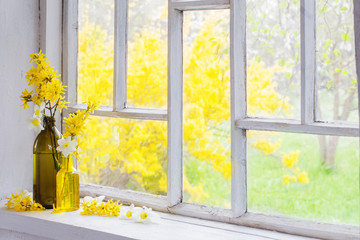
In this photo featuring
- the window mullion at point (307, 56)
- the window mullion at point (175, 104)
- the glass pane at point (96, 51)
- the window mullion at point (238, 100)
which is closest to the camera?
the window mullion at point (307, 56)

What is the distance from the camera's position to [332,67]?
1527mm

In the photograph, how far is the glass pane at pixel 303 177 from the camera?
150cm

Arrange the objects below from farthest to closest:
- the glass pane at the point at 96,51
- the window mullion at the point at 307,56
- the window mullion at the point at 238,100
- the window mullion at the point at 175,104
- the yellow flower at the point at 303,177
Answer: the glass pane at the point at 96,51 → the yellow flower at the point at 303,177 → the window mullion at the point at 175,104 → the window mullion at the point at 238,100 → the window mullion at the point at 307,56

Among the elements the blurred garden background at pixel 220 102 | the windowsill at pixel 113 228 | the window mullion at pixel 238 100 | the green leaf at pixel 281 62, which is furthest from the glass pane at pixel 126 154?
the green leaf at pixel 281 62

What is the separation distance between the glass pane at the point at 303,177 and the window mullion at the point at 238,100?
0.05 metres

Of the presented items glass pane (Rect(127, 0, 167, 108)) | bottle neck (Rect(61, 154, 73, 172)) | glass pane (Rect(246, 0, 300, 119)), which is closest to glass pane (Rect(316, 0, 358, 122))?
glass pane (Rect(246, 0, 300, 119))

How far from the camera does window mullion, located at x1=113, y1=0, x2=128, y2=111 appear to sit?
164 centimetres

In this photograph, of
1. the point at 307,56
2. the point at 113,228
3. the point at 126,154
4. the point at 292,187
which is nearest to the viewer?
the point at 307,56

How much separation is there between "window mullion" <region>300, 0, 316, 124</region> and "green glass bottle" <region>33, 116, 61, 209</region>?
880 millimetres

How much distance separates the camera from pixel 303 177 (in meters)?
1.64

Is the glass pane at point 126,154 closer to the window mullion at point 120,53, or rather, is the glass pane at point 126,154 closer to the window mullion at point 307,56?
the window mullion at point 120,53

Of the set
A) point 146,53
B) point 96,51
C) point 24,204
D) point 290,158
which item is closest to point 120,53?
point 146,53

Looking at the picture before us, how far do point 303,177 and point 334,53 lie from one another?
1.60 feet

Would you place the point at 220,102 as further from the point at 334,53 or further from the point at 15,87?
the point at 15,87
